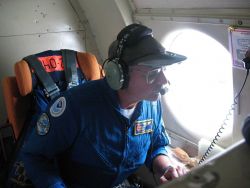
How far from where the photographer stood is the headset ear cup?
4.23ft

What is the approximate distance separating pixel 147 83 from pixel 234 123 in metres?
0.61

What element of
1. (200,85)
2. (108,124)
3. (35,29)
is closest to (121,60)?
(108,124)

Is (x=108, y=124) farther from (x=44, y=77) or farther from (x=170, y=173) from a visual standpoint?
(x=44, y=77)

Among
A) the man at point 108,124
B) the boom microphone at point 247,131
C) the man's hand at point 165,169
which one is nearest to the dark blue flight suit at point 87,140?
the man at point 108,124

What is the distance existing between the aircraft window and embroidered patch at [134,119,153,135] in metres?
0.55

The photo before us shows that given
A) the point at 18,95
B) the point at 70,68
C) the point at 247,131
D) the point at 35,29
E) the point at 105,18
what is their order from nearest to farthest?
1. the point at 247,131
2. the point at 18,95
3. the point at 70,68
4. the point at 105,18
5. the point at 35,29

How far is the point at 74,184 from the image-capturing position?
1.55 meters

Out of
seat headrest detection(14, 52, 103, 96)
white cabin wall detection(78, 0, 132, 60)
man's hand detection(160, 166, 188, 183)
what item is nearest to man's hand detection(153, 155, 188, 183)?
man's hand detection(160, 166, 188, 183)

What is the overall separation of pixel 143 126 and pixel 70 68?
845 mm

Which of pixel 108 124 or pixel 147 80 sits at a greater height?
pixel 147 80

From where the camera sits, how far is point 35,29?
2658mm

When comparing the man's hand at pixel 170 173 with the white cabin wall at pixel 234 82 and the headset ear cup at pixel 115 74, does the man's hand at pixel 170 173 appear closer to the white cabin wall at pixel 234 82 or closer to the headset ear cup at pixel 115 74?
the white cabin wall at pixel 234 82

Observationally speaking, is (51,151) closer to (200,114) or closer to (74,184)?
(74,184)

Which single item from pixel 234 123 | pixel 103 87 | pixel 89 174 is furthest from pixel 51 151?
pixel 234 123
